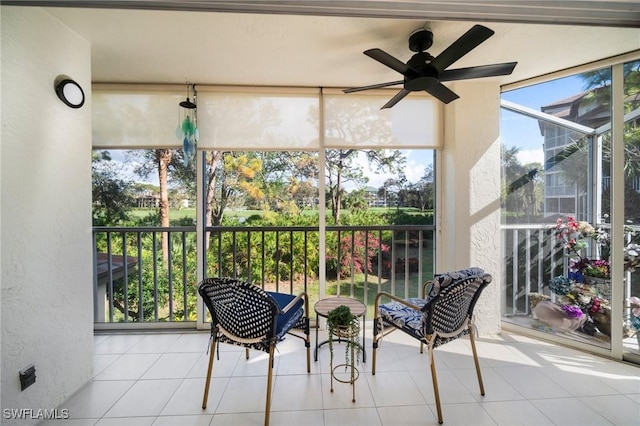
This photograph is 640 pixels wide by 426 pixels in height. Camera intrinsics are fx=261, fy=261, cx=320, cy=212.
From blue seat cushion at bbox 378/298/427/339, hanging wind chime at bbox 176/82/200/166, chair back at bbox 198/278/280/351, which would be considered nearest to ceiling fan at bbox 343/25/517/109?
blue seat cushion at bbox 378/298/427/339

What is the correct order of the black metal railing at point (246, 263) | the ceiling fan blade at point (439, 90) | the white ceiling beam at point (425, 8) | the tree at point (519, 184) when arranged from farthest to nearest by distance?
the black metal railing at point (246, 263)
the tree at point (519, 184)
the ceiling fan blade at point (439, 90)
the white ceiling beam at point (425, 8)

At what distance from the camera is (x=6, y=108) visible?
4.66 ft

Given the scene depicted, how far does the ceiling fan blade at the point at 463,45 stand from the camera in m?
1.34

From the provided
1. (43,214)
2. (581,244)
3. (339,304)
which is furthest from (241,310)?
(581,244)

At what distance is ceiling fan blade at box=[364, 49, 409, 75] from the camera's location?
5.12 feet

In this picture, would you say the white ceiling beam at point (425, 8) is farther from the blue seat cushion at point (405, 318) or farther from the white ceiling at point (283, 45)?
the blue seat cushion at point (405, 318)

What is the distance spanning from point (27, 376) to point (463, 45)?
10.3ft

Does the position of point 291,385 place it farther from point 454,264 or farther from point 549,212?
point 549,212

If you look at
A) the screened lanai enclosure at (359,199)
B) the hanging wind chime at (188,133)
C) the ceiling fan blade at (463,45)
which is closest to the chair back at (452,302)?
the screened lanai enclosure at (359,199)

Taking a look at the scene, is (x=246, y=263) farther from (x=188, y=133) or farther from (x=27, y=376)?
(x=27, y=376)

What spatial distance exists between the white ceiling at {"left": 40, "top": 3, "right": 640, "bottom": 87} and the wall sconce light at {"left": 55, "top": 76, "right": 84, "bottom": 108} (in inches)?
15.2

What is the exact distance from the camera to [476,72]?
Result: 1648 mm

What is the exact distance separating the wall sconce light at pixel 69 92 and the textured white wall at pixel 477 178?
3144 mm

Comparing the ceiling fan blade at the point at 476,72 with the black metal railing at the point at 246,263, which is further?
the black metal railing at the point at 246,263
